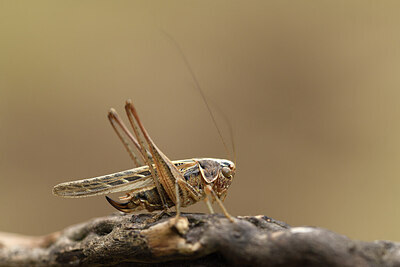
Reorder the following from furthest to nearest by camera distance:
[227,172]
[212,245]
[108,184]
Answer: [227,172] < [108,184] < [212,245]

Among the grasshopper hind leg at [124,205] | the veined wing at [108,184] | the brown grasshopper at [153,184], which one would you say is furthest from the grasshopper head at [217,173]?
the grasshopper hind leg at [124,205]

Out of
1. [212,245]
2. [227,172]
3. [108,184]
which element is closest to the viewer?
[212,245]

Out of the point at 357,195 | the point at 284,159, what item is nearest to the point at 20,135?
Result: the point at 284,159

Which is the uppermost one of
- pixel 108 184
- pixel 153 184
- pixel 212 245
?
pixel 108 184

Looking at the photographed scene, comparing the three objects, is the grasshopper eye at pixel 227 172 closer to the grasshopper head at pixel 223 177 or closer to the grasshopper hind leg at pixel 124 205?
the grasshopper head at pixel 223 177

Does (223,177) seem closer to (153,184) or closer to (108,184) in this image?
(153,184)

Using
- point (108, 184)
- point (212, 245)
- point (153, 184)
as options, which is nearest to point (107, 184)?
point (108, 184)
